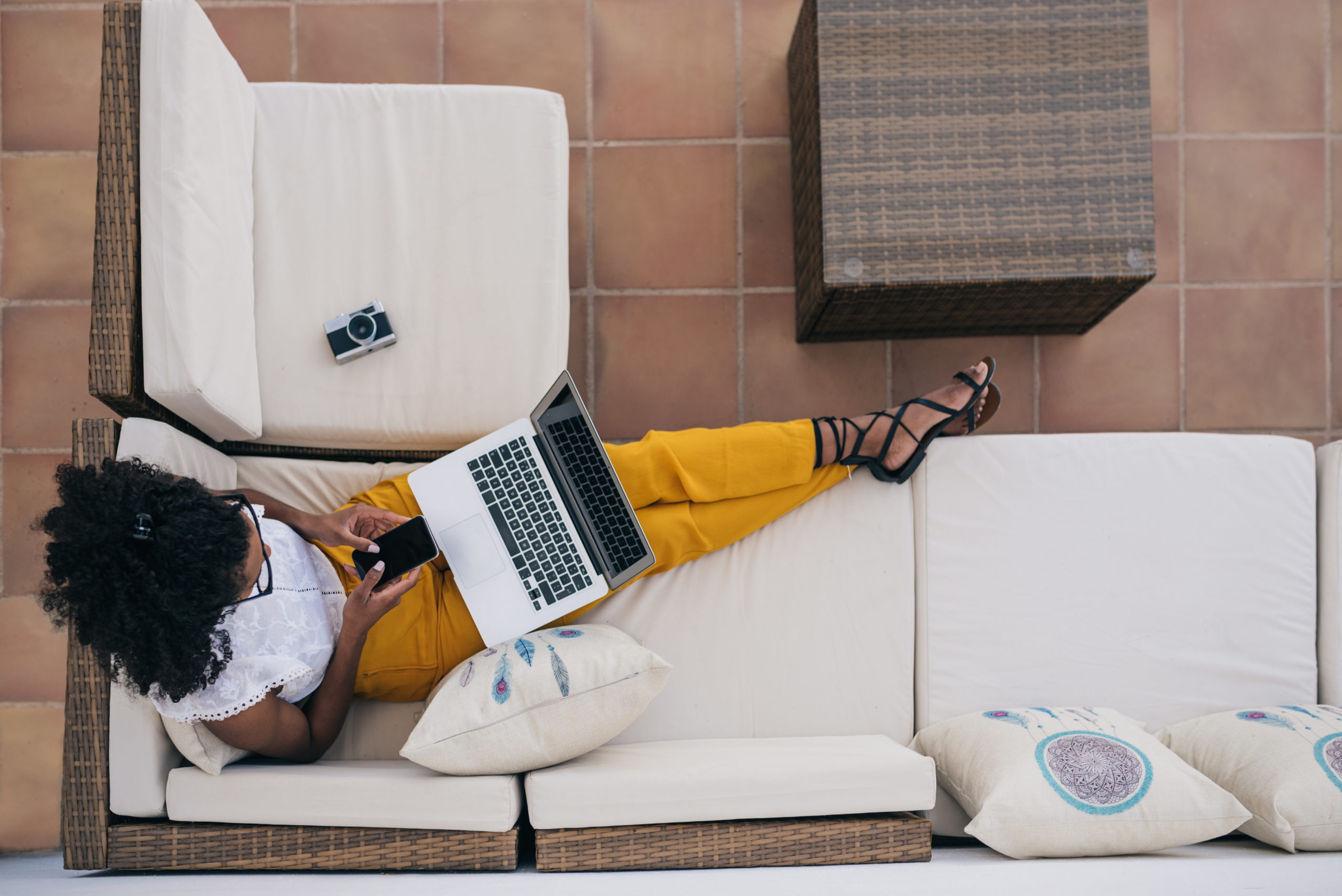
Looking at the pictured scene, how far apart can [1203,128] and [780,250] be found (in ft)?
Result: 4.03

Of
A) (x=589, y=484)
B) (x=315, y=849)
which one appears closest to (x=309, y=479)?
(x=589, y=484)

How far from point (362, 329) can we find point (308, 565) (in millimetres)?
506

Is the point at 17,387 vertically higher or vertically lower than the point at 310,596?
higher

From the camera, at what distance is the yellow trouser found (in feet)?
5.74

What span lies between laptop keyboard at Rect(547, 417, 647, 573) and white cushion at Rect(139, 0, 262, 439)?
26.1 inches

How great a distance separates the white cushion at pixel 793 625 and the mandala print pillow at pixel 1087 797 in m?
0.28

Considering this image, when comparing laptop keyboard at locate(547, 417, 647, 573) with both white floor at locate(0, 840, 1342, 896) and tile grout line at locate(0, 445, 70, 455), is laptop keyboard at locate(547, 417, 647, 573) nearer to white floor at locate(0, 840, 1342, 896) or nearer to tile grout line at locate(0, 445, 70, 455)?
white floor at locate(0, 840, 1342, 896)

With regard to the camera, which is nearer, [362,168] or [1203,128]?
[362,168]

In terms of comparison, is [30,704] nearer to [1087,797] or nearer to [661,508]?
[661,508]

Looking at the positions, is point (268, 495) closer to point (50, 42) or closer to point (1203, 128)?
point (50, 42)

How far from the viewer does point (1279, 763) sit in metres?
1.58

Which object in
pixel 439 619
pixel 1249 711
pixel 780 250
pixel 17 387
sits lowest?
pixel 1249 711

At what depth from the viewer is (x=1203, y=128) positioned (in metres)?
2.31

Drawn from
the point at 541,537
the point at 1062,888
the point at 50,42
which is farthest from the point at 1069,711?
the point at 50,42
